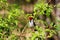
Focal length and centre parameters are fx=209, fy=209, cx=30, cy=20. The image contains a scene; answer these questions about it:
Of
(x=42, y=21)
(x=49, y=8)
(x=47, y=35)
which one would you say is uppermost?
(x=49, y=8)

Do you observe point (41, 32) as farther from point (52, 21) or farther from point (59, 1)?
point (59, 1)

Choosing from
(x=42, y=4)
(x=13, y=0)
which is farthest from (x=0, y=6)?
(x=42, y=4)

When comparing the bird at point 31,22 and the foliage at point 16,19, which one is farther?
the bird at point 31,22

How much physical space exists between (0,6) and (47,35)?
742 mm

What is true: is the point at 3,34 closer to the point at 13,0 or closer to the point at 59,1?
the point at 13,0

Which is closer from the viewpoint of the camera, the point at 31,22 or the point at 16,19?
the point at 31,22

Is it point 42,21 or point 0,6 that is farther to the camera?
point 0,6

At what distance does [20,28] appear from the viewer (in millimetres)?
2621

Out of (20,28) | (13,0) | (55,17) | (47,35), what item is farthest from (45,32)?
(13,0)

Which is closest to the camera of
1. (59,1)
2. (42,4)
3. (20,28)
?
(59,1)

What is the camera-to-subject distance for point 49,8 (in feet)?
7.93

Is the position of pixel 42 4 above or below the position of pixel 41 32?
above

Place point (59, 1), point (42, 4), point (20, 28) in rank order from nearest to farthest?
1. point (59, 1)
2. point (42, 4)
3. point (20, 28)

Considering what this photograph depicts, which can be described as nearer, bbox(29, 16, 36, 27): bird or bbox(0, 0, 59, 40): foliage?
bbox(0, 0, 59, 40): foliage
